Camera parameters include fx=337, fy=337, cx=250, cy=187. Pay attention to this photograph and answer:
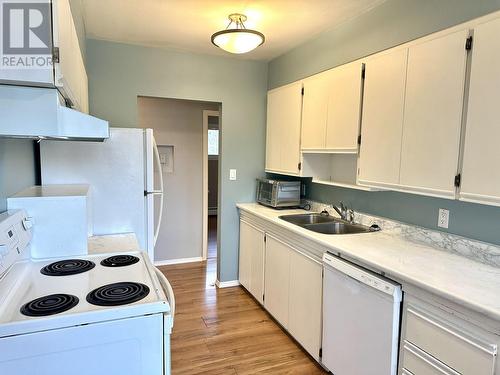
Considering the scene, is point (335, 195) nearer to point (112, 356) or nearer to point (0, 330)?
point (112, 356)

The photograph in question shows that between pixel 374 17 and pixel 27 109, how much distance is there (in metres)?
2.27

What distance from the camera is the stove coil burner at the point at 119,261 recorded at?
5.54 feet

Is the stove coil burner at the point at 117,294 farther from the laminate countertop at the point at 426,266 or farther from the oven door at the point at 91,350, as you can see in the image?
the laminate countertop at the point at 426,266

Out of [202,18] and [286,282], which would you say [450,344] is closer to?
[286,282]

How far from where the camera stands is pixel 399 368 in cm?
164

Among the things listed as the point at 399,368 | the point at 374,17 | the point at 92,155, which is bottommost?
the point at 399,368

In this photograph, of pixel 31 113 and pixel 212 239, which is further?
pixel 212 239

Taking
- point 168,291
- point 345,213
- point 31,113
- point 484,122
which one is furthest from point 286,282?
point 31,113

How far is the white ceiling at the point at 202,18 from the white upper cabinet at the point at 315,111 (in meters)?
0.44

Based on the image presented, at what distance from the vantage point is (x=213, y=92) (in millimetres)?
3605

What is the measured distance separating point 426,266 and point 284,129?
1.97 metres

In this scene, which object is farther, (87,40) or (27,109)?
(87,40)

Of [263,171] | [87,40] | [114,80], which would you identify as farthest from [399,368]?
[87,40]

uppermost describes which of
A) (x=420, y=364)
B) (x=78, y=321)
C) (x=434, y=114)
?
(x=434, y=114)
